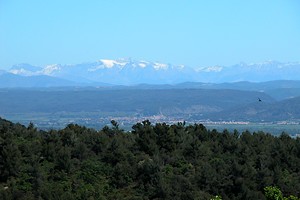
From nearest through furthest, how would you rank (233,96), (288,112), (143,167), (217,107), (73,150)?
(143,167), (73,150), (288,112), (217,107), (233,96)

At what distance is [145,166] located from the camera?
22.2 meters

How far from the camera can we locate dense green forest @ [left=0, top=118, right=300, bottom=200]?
20781mm

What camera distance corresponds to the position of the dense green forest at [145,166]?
20.8 metres

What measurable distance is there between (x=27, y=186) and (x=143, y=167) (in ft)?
13.5

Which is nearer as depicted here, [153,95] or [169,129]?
[169,129]

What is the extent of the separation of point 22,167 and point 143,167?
417cm

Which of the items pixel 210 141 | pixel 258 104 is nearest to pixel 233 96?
pixel 258 104

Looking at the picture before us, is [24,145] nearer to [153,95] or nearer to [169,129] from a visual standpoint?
[169,129]

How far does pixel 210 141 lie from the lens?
2686cm

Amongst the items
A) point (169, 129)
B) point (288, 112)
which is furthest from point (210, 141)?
point (288, 112)

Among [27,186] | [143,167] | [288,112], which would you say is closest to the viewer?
[27,186]

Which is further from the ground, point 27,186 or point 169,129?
point 169,129

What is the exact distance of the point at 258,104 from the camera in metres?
143

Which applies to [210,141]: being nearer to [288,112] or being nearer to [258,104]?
[288,112]
